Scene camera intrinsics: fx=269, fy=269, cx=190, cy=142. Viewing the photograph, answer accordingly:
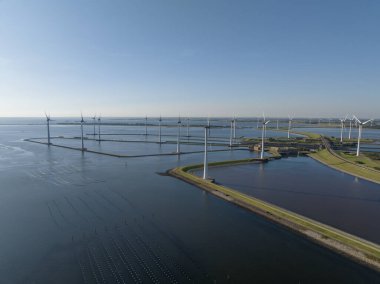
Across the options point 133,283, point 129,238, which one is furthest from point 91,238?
point 133,283

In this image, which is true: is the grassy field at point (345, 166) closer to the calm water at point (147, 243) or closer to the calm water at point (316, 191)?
the calm water at point (316, 191)

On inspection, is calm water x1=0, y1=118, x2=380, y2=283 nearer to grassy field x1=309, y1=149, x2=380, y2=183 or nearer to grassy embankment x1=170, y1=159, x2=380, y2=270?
grassy embankment x1=170, y1=159, x2=380, y2=270

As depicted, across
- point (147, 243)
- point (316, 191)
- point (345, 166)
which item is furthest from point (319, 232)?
point (345, 166)

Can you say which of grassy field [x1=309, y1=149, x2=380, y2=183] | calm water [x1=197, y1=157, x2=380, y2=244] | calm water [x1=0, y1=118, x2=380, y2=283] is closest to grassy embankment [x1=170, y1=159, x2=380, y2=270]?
calm water [x1=0, y1=118, x2=380, y2=283]

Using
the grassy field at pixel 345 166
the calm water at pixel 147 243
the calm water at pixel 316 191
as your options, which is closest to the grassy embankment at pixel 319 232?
the calm water at pixel 147 243

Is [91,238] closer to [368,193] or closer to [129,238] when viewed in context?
[129,238]

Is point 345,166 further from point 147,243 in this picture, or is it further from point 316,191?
point 147,243

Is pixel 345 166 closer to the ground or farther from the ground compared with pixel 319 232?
closer to the ground
